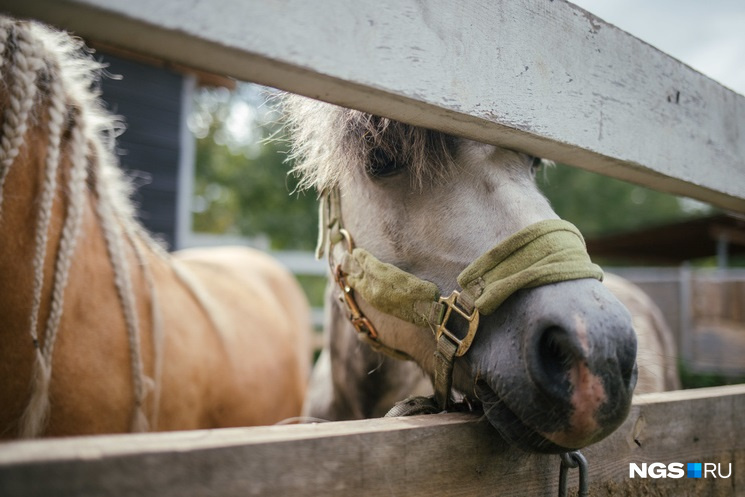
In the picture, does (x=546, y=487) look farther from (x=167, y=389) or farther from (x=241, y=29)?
(x=167, y=389)

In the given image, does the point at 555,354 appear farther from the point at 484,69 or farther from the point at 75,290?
the point at 75,290

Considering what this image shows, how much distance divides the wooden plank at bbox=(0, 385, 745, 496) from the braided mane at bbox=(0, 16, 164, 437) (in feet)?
2.70

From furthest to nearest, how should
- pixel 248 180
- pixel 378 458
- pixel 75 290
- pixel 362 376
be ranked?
pixel 248 180, pixel 362 376, pixel 75 290, pixel 378 458

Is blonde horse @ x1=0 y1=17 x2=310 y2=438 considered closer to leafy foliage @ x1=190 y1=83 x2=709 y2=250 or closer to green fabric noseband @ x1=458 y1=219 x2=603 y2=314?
green fabric noseband @ x1=458 y1=219 x2=603 y2=314

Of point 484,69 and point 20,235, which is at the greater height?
point 484,69

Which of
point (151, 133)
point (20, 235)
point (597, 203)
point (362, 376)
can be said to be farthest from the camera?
point (597, 203)

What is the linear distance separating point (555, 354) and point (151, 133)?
20.3 feet

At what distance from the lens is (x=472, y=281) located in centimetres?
108

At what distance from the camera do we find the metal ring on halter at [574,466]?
3.00 feet

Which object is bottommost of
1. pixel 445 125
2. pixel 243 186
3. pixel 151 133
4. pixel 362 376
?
pixel 362 376

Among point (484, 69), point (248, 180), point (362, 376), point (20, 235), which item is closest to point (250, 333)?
point (362, 376)

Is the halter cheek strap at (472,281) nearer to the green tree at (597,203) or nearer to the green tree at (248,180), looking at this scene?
the green tree at (248,180)

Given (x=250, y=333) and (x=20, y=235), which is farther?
(x=250, y=333)

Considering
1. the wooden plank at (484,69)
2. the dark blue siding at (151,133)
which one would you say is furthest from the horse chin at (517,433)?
the dark blue siding at (151,133)
